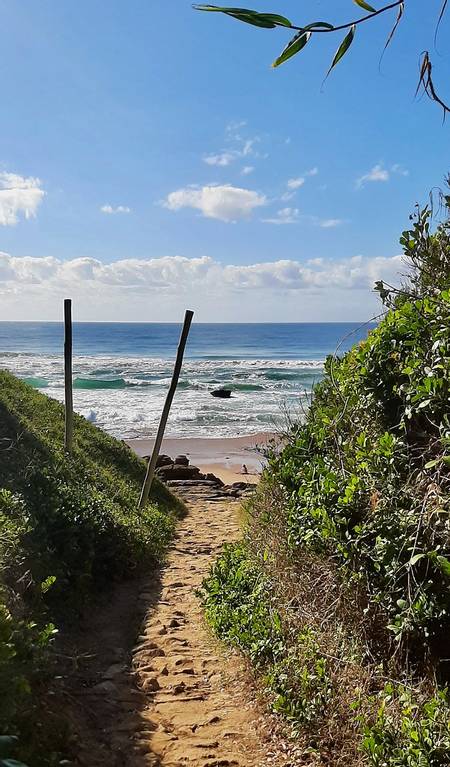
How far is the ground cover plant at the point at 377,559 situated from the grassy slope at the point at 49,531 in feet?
5.21

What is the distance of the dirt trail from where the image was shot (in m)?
3.44

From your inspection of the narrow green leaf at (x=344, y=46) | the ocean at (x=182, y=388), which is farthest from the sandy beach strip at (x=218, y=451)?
the narrow green leaf at (x=344, y=46)

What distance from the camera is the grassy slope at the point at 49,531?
10.4ft

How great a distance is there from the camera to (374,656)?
3.49m

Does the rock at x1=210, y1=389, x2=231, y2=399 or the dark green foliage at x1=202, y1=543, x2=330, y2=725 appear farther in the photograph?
the rock at x1=210, y1=389, x2=231, y2=399

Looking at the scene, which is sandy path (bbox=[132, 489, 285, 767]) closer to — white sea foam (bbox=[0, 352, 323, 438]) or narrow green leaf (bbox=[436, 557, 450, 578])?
narrow green leaf (bbox=[436, 557, 450, 578])

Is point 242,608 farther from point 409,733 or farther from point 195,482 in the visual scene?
point 195,482

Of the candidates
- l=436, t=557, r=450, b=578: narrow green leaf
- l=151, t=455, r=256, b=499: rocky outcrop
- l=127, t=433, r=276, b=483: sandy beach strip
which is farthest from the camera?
l=127, t=433, r=276, b=483: sandy beach strip

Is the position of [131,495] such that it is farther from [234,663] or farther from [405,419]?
[405,419]

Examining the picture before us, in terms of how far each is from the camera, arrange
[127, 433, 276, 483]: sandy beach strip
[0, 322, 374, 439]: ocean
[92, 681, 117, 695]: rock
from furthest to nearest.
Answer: [0, 322, 374, 439]: ocean < [127, 433, 276, 483]: sandy beach strip < [92, 681, 117, 695]: rock

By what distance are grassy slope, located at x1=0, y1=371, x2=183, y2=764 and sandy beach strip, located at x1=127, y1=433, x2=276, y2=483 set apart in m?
7.51

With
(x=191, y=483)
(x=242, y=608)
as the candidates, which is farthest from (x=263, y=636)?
(x=191, y=483)

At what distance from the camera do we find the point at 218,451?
70.4 ft

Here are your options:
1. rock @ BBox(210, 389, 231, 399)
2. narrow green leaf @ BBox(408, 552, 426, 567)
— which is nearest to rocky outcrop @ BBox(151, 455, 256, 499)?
narrow green leaf @ BBox(408, 552, 426, 567)
